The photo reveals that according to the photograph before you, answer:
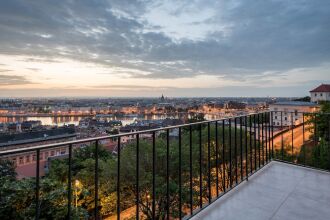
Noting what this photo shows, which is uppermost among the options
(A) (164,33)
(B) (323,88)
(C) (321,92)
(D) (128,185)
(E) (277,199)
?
(A) (164,33)

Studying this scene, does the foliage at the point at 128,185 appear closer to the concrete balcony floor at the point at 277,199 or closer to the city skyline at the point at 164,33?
the concrete balcony floor at the point at 277,199

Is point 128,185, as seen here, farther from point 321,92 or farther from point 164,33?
point 321,92

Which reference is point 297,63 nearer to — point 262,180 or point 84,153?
point 84,153

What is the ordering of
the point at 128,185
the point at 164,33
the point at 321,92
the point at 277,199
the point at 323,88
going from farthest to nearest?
the point at 321,92 → the point at 323,88 → the point at 164,33 → the point at 128,185 → the point at 277,199

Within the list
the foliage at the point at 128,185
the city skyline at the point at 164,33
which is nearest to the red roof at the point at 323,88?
the city skyline at the point at 164,33

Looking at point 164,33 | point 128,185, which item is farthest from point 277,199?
point 164,33

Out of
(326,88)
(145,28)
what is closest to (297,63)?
(145,28)

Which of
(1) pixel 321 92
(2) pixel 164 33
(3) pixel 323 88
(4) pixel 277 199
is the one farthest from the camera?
(1) pixel 321 92

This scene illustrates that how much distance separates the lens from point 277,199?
8.64ft

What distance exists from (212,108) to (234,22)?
223ft

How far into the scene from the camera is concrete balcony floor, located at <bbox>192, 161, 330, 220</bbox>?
228 cm

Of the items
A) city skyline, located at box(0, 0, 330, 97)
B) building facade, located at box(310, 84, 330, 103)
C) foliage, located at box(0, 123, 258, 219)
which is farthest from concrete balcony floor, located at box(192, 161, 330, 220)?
building facade, located at box(310, 84, 330, 103)

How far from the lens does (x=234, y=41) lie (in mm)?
18984

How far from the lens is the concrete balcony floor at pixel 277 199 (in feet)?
7.49
